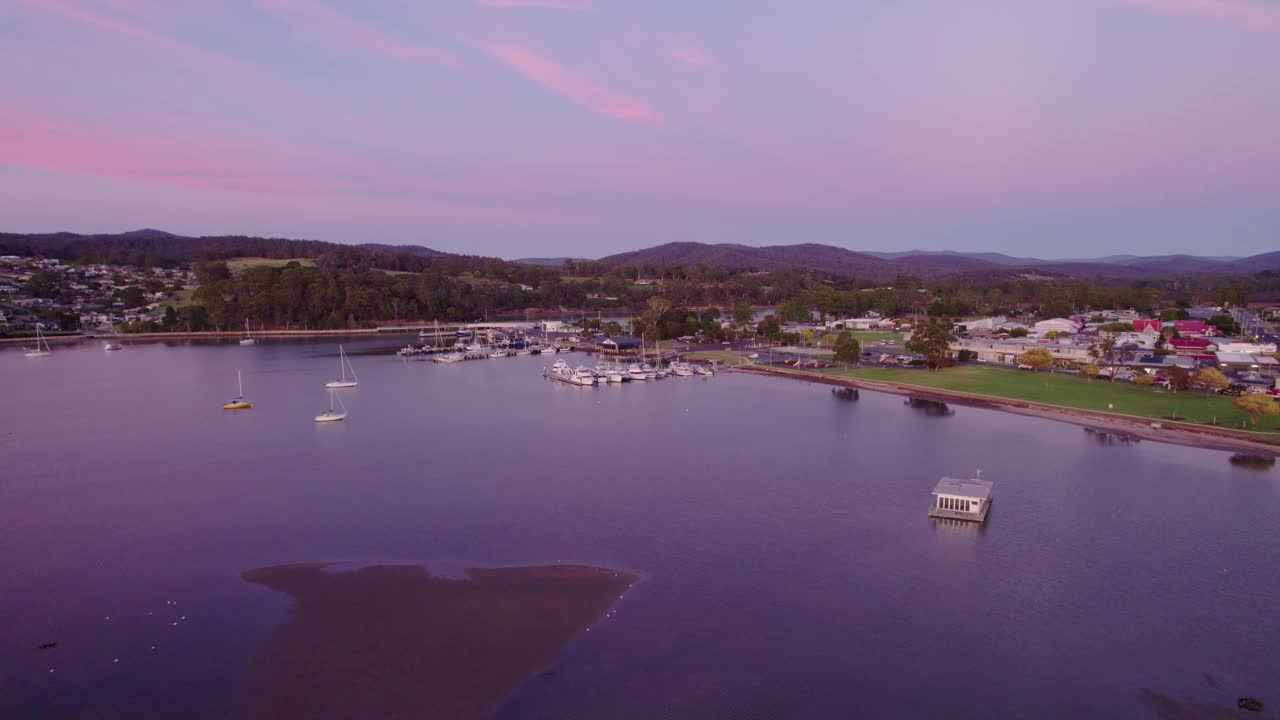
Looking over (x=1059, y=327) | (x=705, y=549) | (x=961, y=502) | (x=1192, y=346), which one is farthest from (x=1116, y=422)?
(x=1059, y=327)

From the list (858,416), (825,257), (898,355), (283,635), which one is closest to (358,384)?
(858,416)

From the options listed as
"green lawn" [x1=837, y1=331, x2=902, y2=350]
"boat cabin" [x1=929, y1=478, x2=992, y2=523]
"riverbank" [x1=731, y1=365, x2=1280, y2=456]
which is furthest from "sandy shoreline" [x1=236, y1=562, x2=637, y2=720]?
"green lawn" [x1=837, y1=331, x2=902, y2=350]

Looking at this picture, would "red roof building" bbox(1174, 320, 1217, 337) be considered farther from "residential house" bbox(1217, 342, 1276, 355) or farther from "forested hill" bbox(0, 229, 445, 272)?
"forested hill" bbox(0, 229, 445, 272)

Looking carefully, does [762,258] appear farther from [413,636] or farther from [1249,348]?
[413,636]

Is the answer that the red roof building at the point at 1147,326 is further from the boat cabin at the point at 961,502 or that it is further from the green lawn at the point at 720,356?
the boat cabin at the point at 961,502

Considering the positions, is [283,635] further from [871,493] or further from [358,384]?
[358,384]

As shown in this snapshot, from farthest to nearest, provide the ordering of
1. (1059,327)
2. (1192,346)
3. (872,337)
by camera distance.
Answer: (872,337)
(1059,327)
(1192,346)

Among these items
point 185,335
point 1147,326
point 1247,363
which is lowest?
point 185,335
